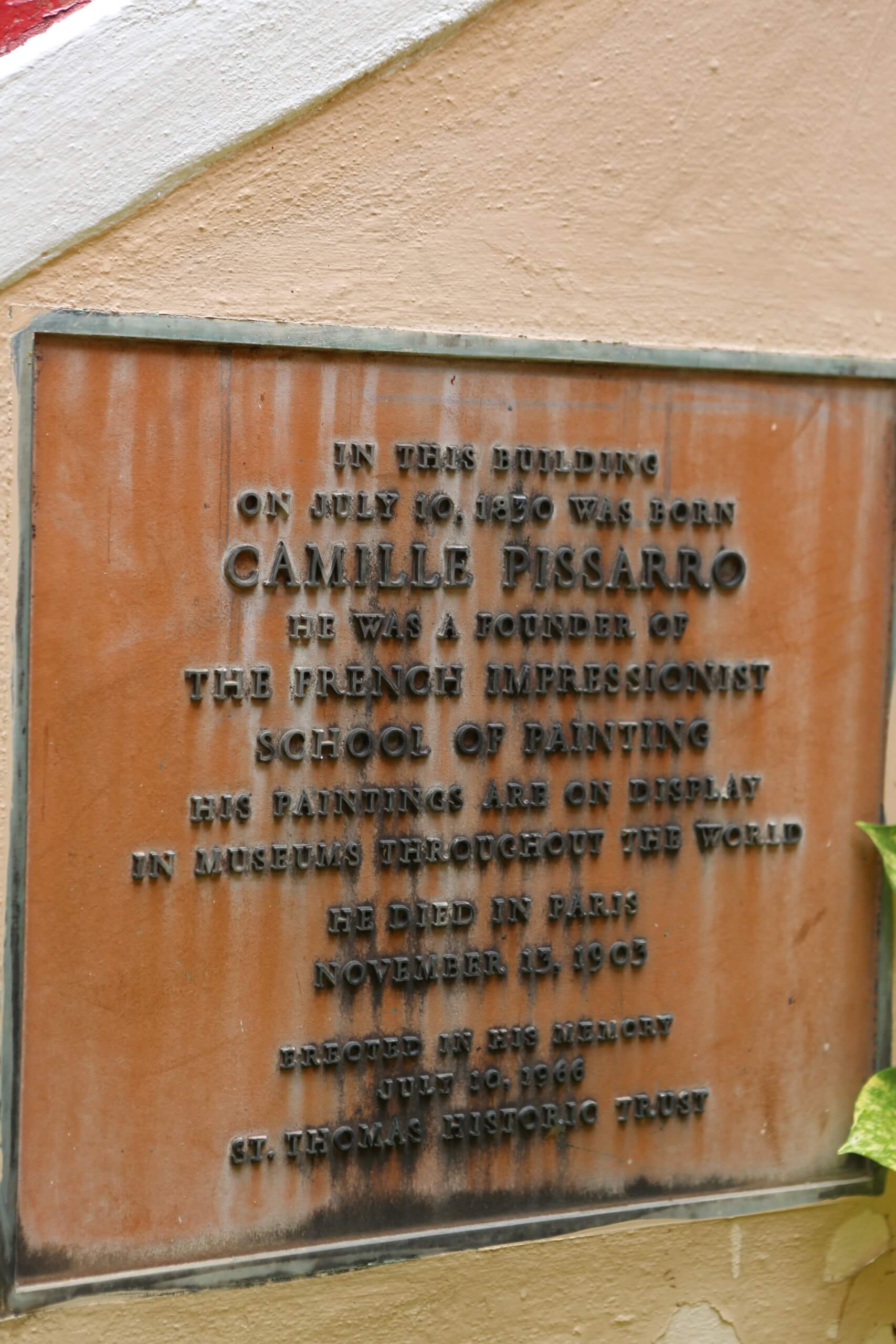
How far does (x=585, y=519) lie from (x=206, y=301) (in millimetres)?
903

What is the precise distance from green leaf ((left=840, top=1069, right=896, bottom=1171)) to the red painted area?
94.1 inches

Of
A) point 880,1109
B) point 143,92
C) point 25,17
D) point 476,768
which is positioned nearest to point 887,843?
point 880,1109

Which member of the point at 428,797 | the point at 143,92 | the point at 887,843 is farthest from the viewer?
the point at 887,843

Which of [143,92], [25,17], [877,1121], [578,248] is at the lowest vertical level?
[877,1121]

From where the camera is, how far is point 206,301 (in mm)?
2547

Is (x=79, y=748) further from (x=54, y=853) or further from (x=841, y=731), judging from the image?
(x=841, y=731)

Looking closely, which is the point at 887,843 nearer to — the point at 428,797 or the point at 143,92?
the point at 428,797

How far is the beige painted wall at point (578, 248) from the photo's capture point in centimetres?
257

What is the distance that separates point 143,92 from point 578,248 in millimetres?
929

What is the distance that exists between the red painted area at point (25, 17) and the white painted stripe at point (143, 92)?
0.13 ft

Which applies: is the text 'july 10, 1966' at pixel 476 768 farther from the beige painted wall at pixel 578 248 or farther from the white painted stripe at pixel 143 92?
the white painted stripe at pixel 143 92

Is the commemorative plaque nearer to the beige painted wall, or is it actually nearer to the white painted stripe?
the beige painted wall

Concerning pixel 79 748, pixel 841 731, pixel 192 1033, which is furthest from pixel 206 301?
pixel 841 731

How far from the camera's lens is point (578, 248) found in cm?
278
